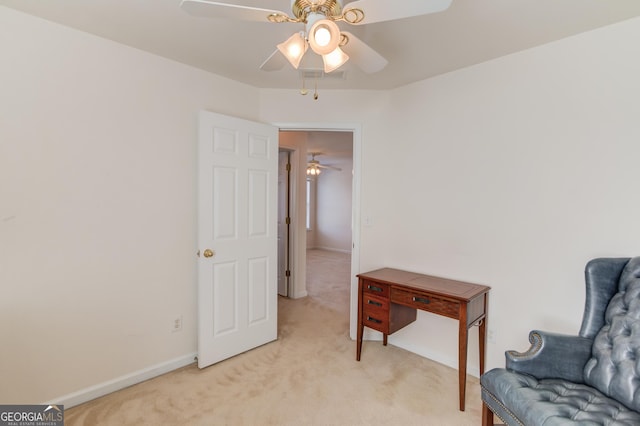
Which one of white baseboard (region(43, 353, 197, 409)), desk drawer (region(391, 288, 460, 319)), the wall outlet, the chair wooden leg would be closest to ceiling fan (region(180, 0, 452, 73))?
desk drawer (region(391, 288, 460, 319))

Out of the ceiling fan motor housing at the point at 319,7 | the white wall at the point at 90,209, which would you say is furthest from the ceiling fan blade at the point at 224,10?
the white wall at the point at 90,209

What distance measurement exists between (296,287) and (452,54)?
322cm

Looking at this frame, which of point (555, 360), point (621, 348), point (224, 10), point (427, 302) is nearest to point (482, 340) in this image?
point (427, 302)

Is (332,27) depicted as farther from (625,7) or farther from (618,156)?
(618,156)

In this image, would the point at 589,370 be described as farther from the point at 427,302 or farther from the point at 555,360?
the point at 427,302

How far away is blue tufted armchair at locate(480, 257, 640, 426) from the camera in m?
1.38

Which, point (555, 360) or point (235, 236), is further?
point (235, 236)

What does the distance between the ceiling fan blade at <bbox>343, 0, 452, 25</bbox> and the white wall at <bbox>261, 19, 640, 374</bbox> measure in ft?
4.68

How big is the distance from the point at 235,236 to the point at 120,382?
128 cm

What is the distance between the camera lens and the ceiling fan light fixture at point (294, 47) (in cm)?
145

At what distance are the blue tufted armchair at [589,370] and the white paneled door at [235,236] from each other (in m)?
1.88

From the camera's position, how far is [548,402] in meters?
1.41

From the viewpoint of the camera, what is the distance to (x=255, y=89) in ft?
9.92

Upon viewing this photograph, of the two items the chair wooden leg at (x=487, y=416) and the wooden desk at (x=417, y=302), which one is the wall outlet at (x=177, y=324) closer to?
the wooden desk at (x=417, y=302)
